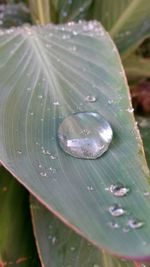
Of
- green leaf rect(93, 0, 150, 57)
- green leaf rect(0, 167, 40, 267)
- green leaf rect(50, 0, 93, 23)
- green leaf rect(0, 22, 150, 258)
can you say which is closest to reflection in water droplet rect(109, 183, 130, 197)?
green leaf rect(0, 22, 150, 258)

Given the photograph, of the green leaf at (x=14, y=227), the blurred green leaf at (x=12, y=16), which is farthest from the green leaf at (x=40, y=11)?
the green leaf at (x=14, y=227)

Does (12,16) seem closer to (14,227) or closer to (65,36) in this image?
(65,36)

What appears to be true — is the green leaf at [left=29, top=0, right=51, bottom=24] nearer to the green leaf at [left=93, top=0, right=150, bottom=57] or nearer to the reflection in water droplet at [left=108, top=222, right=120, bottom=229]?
the green leaf at [left=93, top=0, right=150, bottom=57]

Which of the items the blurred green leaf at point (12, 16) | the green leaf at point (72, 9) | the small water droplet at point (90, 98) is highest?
the blurred green leaf at point (12, 16)

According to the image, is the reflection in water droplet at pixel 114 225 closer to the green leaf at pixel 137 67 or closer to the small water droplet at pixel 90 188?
the small water droplet at pixel 90 188

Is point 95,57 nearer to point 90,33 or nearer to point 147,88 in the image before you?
point 90,33

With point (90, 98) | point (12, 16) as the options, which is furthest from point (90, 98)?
point (12, 16)

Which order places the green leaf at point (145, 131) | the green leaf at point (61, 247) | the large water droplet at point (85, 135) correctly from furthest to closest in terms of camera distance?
the green leaf at point (145, 131) → the green leaf at point (61, 247) → the large water droplet at point (85, 135)
